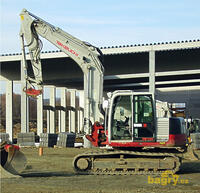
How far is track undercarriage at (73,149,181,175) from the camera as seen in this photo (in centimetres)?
1333

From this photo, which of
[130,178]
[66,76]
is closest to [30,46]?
[130,178]

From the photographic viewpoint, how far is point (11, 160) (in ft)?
41.8

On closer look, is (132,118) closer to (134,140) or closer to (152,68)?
(134,140)

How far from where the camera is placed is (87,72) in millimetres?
19828

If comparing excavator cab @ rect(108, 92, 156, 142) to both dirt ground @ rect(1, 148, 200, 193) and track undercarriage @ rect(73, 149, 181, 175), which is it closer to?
track undercarriage @ rect(73, 149, 181, 175)

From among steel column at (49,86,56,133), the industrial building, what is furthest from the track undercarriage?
steel column at (49,86,56,133)

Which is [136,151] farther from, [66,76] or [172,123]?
[66,76]

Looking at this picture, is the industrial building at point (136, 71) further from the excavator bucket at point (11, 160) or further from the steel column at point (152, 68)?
the excavator bucket at point (11, 160)

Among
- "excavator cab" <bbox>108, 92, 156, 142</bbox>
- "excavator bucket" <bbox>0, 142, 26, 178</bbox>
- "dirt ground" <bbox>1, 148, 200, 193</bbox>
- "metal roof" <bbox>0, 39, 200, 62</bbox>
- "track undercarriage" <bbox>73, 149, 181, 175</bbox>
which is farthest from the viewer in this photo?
"metal roof" <bbox>0, 39, 200, 62</bbox>

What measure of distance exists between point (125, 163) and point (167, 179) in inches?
62.1

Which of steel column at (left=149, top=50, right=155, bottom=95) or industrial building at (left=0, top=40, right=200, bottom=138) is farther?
industrial building at (left=0, top=40, right=200, bottom=138)

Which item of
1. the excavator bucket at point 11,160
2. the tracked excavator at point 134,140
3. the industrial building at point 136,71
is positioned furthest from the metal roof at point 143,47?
the excavator bucket at point 11,160

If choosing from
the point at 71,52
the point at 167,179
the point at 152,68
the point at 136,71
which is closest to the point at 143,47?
the point at 152,68

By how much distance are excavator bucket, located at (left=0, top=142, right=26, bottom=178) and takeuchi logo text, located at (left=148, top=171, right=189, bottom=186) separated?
13.6 feet
